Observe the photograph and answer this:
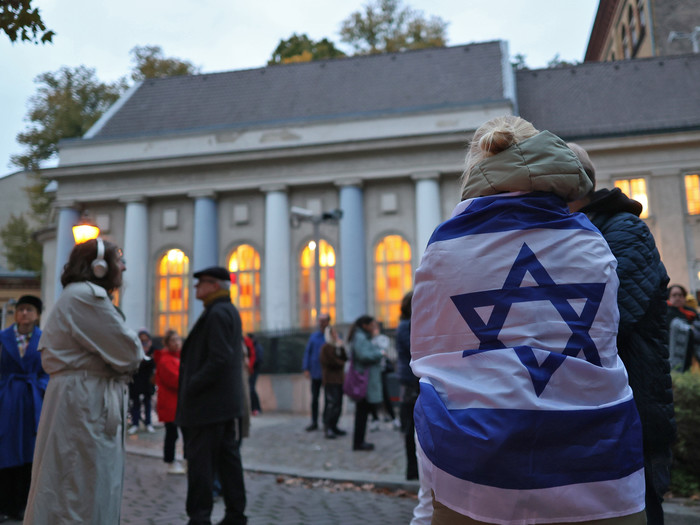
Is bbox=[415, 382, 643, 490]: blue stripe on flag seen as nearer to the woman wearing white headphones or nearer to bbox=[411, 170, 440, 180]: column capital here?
the woman wearing white headphones

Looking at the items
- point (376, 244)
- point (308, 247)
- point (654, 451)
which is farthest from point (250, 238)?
point (654, 451)

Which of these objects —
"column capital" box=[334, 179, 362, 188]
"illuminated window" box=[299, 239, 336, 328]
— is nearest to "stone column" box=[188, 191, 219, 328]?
"illuminated window" box=[299, 239, 336, 328]

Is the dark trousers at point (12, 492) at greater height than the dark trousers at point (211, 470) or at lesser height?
lesser

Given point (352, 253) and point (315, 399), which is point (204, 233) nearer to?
point (352, 253)

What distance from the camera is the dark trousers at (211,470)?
17.1ft

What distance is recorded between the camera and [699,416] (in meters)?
5.73

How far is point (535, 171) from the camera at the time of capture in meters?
2.21

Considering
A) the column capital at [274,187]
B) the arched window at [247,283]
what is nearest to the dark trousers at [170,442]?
the arched window at [247,283]

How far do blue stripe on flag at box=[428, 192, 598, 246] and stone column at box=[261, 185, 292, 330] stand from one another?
2767cm

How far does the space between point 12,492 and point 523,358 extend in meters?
5.58

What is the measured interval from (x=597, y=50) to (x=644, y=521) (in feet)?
181

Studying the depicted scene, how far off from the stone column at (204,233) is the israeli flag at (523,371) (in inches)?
1156

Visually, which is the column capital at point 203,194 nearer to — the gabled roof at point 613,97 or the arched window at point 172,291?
the arched window at point 172,291

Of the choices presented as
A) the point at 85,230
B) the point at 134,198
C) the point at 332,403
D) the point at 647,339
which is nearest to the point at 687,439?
the point at 647,339
